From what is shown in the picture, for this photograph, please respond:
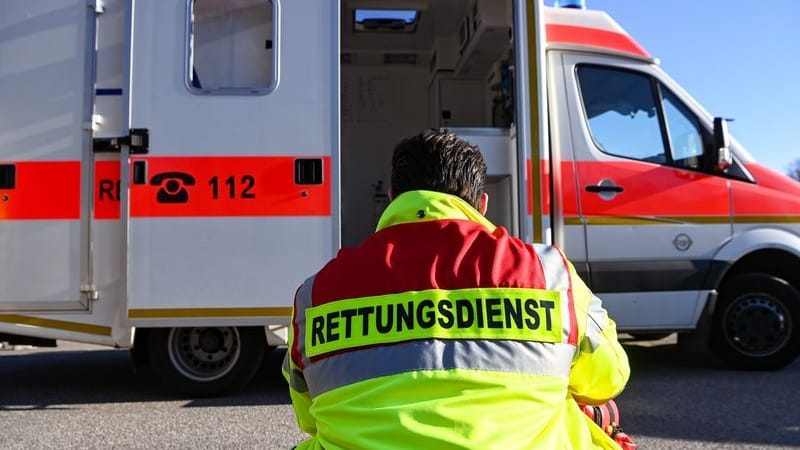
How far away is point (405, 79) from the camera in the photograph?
7570 mm

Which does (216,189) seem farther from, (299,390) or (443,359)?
(443,359)

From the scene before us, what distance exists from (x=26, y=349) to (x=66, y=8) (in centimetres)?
538

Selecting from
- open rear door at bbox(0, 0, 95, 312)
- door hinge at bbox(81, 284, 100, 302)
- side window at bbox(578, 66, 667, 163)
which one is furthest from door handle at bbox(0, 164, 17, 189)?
side window at bbox(578, 66, 667, 163)

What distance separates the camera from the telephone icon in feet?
14.7

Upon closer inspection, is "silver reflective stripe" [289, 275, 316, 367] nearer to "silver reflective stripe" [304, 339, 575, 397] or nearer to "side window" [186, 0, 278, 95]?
"silver reflective stripe" [304, 339, 575, 397]

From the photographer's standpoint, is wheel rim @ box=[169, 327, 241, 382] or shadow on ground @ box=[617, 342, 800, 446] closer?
shadow on ground @ box=[617, 342, 800, 446]

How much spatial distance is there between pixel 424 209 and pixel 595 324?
0.47m

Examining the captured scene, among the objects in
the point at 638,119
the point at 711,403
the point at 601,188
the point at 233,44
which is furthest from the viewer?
the point at 638,119

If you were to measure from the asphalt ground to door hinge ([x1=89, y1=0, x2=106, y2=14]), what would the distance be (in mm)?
2618

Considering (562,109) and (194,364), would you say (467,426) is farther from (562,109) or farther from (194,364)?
(562,109)

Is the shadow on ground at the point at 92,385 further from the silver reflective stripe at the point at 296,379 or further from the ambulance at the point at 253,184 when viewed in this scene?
the silver reflective stripe at the point at 296,379

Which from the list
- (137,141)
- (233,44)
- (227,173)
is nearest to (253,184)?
(227,173)

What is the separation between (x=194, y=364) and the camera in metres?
4.78

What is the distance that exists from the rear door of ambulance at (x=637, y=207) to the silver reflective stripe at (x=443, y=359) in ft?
12.2
